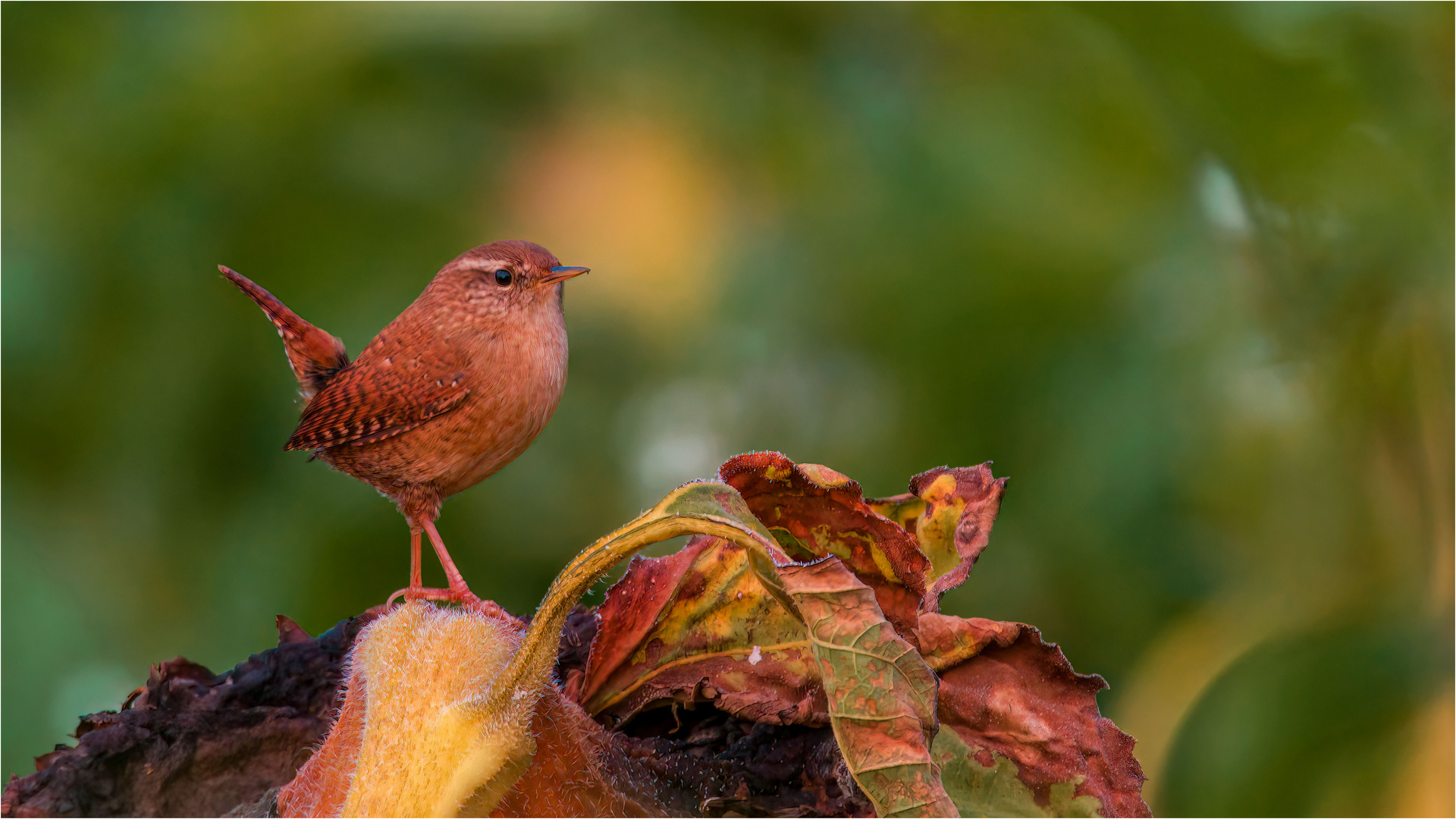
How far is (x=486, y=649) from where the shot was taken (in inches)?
60.1

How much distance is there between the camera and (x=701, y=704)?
1.74 m

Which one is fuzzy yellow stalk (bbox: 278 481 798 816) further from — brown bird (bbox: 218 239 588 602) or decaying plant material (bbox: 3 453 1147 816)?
brown bird (bbox: 218 239 588 602)

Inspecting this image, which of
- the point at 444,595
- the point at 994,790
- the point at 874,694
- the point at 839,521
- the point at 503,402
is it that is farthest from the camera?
the point at 444,595

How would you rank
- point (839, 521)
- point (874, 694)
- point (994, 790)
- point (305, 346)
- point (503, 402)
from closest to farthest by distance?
1. point (874, 694)
2. point (994, 790)
3. point (839, 521)
4. point (503, 402)
5. point (305, 346)

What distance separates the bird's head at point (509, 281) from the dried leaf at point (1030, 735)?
1463 millimetres

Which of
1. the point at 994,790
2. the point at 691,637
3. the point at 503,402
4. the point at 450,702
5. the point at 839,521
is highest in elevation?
the point at 503,402

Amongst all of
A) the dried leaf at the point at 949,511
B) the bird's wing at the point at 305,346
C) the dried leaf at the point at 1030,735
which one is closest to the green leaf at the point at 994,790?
the dried leaf at the point at 1030,735

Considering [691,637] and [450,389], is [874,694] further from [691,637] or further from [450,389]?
[450,389]

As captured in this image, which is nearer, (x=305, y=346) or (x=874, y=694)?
(x=874, y=694)

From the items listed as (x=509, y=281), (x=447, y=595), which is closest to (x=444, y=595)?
(x=447, y=595)

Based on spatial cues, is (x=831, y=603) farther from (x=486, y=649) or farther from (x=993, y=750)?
(x=486, y=649)

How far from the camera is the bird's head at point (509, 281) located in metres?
2.61

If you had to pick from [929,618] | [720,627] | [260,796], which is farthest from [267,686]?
[929,618]

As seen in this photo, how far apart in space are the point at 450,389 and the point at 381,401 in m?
0.20
